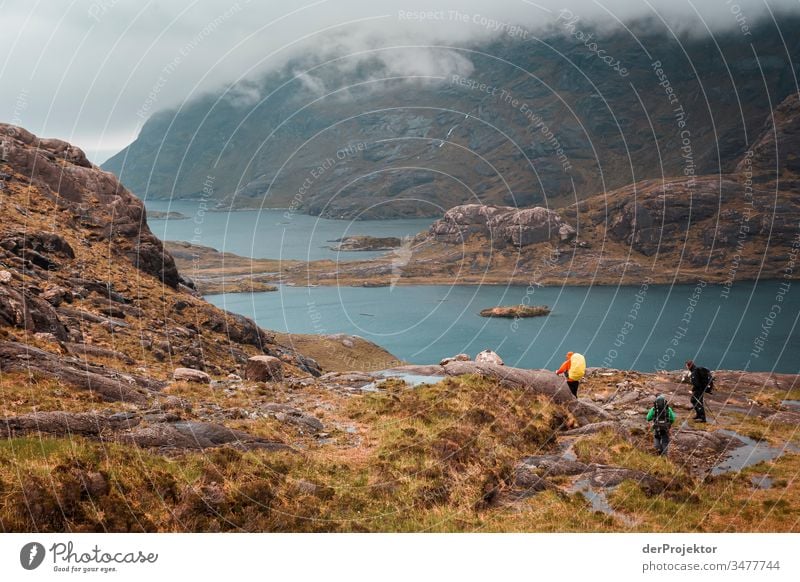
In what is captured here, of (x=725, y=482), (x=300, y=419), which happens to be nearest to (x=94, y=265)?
(x=300, y=419)

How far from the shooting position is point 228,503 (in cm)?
1869

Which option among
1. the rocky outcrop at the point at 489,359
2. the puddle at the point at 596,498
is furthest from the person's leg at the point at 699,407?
the puddle at the point at 596,498

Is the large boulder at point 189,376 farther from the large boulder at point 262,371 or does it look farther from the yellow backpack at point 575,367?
the yellow backpack at point 575,367

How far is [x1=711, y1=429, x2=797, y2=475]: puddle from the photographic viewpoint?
26.8 meters

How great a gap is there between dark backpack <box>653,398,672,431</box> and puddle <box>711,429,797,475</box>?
251 centimetres

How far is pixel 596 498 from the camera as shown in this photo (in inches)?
871

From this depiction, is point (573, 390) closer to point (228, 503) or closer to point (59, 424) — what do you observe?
point (228, 503)

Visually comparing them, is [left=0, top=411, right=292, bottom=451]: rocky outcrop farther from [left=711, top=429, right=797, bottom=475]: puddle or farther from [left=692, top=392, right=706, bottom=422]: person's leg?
[left=692, top=392, right=706, bottom=422]: person's leg

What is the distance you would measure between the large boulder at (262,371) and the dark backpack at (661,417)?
85.7 feet

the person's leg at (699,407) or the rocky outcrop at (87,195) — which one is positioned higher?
the rocky outcrop at (87,195)

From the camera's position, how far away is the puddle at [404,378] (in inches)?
1746

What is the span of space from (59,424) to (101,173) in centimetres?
5084

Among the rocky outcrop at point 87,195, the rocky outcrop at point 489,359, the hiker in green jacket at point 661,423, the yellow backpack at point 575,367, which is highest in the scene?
the rocky outcrop at point 87,195
